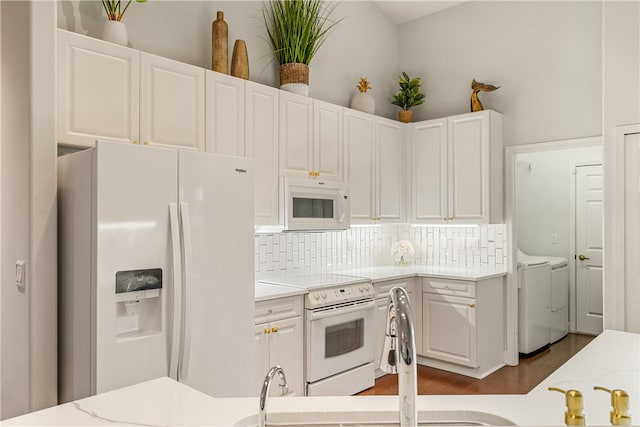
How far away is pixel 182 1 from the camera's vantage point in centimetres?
319

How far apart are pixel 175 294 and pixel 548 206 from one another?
4.97 metres

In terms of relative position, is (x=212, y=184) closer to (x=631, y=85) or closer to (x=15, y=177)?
(x=15, y=177)

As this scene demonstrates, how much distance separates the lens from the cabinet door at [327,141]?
148 inches

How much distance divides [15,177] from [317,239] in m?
2.53

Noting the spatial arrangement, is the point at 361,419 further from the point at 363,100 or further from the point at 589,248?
the point at 589,248

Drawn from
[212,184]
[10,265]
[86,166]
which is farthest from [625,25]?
[10,265]

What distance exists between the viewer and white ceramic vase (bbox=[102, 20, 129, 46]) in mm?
2584

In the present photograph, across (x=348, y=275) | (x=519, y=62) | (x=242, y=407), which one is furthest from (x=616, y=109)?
(x=242, y=407)

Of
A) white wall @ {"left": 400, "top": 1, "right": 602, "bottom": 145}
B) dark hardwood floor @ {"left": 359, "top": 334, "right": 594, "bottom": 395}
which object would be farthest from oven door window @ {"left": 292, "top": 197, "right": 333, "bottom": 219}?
white wall @ {"left": 400, "top": 1, "right": 602, "bottom": 145}

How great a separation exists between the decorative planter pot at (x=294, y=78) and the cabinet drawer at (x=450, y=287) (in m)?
2.07

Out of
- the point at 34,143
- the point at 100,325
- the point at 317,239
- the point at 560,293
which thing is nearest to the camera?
the point at 100,325

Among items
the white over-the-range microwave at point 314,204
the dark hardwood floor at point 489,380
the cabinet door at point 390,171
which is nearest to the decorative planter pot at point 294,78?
the white over-the-range microwave at point 314,204

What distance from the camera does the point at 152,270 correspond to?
2.10 metres

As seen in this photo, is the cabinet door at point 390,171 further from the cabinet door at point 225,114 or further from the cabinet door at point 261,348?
the cabinet door at point 261,348
